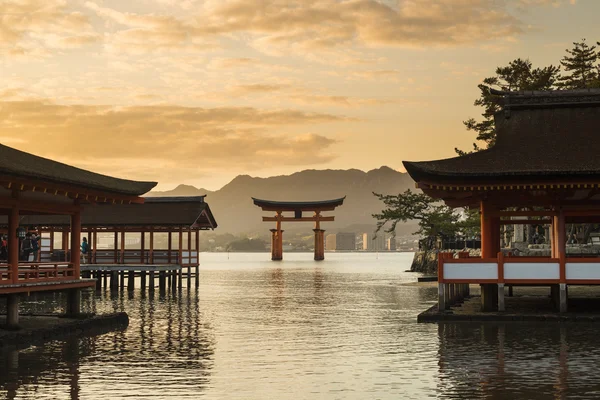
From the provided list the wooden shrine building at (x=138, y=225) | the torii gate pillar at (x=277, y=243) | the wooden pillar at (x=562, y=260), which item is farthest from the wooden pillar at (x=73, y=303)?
the torii gate pillar at (x=277, y=243)

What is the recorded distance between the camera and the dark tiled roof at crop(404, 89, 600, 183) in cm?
2844

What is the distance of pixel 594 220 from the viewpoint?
3469 centimetres

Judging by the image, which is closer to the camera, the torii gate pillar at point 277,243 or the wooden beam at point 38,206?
the wooden beam at point 38,206

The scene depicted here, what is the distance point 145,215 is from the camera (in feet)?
185

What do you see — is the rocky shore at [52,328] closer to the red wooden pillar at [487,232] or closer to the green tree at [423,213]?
the red wooden pillar at [487,232]

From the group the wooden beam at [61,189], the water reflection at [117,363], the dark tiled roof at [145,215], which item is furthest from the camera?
the dark tiled roof at [145,215]

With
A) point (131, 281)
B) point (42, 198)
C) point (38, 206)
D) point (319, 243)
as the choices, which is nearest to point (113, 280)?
point (131, 281)

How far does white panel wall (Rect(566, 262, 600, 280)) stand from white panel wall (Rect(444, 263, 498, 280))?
257 cm

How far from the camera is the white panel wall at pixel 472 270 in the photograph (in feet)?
96.5

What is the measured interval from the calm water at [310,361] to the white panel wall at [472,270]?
6.25 ft

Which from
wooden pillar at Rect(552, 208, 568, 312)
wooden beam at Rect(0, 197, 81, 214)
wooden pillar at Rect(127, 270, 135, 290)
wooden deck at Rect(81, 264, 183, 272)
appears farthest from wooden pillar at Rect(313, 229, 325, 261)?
wooden beam at Rect(0, 197, 81, 214)

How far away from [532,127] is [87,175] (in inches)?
667

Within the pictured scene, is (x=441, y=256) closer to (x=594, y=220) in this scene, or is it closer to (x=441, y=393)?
(x=594, y=220)

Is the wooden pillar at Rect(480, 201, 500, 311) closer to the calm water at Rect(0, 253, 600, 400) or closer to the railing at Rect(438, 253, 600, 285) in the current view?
the railing at Rect(438, 253, 600, 285)
